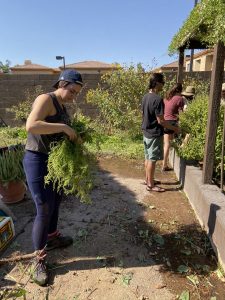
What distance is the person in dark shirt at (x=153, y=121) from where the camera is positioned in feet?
15.7

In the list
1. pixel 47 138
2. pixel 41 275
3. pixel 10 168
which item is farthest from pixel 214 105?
pixel 10 168

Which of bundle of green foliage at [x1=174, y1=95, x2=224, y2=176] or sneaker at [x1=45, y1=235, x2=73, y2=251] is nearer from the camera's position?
sneaker at [x1=45, y1=235, x2=73, y2=251]

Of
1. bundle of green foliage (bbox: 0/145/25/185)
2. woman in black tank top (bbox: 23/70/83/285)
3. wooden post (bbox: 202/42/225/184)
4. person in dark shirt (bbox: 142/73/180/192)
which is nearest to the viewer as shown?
woman in black tank top (bbox: 23/70/83/285)

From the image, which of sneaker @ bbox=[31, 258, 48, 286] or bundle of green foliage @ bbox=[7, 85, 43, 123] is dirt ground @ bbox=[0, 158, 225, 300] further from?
bundle of green foliage @ bbox=[7, 85, 43, 123]

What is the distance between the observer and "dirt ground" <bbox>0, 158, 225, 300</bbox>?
291 cm

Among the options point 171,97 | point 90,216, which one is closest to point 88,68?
point 171,97

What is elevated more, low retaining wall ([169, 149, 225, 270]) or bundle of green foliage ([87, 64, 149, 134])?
bundle of green foliage ([87, 64, 149, 134])

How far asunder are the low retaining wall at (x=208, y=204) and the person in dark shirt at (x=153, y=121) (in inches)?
23.3

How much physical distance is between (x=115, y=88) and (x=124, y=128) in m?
1.37

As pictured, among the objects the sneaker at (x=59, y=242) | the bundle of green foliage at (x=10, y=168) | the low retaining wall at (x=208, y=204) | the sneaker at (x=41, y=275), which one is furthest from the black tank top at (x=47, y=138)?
the low retaining wall at (x=208, y=204)

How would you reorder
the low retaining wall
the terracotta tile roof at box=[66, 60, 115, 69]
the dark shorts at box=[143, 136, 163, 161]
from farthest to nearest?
the terracotta tile roof at box=[66, 60, 115, 69] < the dark shorts at box=[143, 136, 163, 161] < the low retaining wall

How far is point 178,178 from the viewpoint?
5.93 meters

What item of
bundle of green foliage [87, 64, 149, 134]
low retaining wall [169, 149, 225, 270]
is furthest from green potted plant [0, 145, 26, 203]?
bundle of green foliage [87, 64, 149, 134]

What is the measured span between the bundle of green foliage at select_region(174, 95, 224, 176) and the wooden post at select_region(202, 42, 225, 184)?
1.89ft
